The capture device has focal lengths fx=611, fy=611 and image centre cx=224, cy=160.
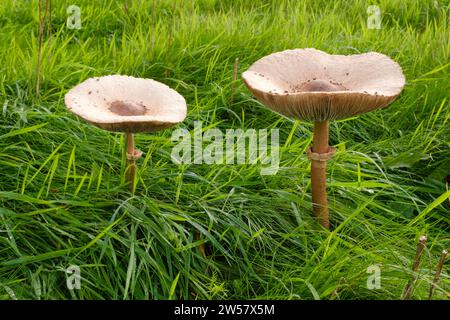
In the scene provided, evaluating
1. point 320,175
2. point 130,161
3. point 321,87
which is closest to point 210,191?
point 130,161

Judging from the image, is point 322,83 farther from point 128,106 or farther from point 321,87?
point 128,106

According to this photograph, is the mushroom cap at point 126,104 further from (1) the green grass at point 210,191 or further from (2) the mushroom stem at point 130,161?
(1) the green grass at point 210,191

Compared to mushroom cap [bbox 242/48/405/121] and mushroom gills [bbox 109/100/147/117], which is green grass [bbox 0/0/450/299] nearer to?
mushroom gills [bbox 109/100/147/117]

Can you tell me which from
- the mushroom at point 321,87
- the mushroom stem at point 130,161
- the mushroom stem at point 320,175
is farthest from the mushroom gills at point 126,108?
the mushroom stem at point 320,175

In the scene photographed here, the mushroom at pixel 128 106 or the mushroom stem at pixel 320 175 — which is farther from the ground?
the mushroom at pixel 128 106

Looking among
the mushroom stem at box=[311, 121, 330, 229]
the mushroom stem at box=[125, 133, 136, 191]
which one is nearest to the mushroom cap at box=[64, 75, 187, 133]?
the mushroom stem at box=[125, 133, 136, 191]
